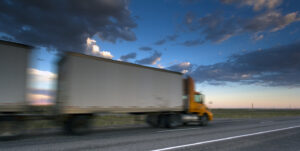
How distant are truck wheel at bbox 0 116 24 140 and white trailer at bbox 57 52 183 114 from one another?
1.77 metres

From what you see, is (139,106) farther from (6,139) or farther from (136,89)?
(6,139)

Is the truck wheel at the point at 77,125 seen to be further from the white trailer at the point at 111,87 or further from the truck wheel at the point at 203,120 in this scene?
the truck wheel at the point at 203,120

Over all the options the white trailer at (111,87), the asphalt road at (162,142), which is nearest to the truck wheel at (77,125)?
the white trailer at (111,87)

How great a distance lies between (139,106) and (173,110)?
122 inches

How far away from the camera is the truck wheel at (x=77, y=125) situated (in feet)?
35.2

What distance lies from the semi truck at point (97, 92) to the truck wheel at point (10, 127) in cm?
3

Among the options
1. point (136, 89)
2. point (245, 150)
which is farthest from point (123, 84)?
point (245, 150)

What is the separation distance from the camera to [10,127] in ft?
29.8

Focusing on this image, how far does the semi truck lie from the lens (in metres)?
8.95

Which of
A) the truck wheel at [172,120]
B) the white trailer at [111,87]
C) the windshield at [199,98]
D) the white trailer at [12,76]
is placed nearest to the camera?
the white trailer at [12,76]

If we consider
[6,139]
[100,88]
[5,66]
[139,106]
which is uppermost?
[5,66]

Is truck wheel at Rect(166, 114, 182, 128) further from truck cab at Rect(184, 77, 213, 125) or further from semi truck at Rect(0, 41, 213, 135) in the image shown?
truck cab at Rect(184, 77, 213, 125)

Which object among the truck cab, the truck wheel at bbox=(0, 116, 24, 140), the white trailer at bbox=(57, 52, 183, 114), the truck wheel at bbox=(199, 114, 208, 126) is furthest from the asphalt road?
the truck wheel at bbox=(199, 114, 208, 126)

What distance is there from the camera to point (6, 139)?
9023 mm
